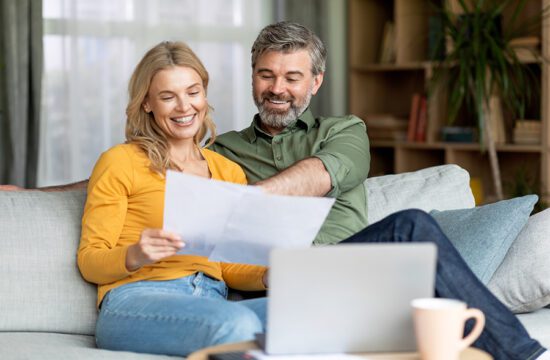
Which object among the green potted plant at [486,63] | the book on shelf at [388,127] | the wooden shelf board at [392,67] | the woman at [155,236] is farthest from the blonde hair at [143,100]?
the book on shelf at [388,127]

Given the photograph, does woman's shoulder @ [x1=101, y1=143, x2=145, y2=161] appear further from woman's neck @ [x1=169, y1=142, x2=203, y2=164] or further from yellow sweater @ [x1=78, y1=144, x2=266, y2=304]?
woman's neck @ [x1=169, y1=142, x2=203, y2=164]

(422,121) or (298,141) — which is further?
(422,121)

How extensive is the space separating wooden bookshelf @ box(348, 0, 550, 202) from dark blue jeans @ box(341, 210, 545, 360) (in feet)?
8.59

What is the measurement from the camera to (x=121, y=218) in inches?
85.0

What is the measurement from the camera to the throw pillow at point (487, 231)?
2.31 meters

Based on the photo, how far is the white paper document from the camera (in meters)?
1.67

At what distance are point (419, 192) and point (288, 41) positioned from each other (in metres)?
0.59

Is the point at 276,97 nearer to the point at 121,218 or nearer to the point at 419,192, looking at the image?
the point at 419,192

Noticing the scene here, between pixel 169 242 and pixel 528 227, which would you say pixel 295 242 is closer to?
pixel 169 242

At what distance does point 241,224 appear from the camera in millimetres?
1745

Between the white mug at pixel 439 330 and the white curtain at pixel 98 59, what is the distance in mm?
3526

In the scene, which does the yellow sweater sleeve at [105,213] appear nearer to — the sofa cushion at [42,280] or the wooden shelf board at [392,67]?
the sofa cushion at [42,280]

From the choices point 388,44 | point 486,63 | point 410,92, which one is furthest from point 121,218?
point 410,92

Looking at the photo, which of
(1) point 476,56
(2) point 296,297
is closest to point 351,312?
(2) point 296,297
